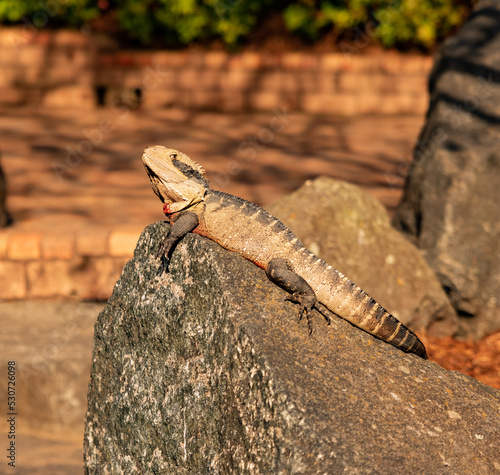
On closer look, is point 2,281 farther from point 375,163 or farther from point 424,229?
point 375,163

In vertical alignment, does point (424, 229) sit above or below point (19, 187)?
above

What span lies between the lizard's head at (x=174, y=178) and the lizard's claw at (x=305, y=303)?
0.93 m

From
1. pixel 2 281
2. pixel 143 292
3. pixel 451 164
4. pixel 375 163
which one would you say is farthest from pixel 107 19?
pixel 143 292

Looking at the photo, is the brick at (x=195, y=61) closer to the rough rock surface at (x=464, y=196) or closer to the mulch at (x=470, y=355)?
the rough rock surface at (x=464, y=196)

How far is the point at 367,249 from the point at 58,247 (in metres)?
3.83

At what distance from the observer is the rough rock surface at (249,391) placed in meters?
3.44

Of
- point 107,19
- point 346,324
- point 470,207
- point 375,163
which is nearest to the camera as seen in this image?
point 346,324

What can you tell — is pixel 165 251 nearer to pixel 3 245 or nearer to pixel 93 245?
pixel 93 245

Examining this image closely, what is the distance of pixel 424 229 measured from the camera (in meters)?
7.23

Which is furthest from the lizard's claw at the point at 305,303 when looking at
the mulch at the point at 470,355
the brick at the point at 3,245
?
the brick at the point at 3,245

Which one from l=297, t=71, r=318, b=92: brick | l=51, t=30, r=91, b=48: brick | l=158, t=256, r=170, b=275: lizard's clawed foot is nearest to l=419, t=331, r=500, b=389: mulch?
l=158, t=256, r=170, b=275: lizard's clawed foot

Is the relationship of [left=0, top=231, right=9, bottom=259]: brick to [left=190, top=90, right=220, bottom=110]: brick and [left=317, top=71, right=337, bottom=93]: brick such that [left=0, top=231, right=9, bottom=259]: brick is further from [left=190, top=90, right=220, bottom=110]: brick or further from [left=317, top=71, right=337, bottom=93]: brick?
[left=317, top=71, right=337, bottom=93]: brick

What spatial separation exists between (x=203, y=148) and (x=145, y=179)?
6.37 feet

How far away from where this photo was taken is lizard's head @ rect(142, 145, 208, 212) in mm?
4402
